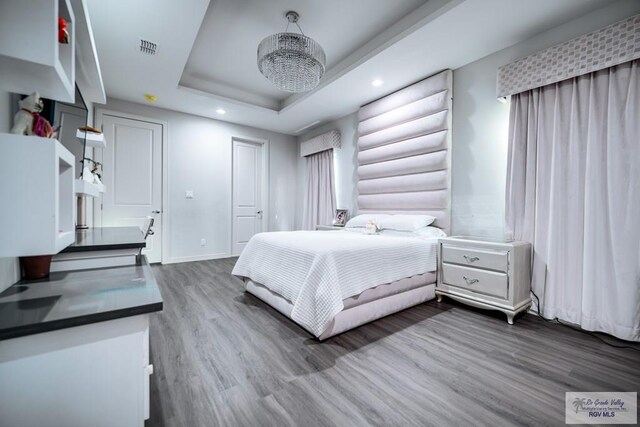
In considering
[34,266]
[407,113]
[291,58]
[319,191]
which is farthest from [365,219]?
[34,266]

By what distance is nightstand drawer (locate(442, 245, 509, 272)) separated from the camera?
7.30 ft

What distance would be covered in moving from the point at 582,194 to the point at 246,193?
4.68 metres

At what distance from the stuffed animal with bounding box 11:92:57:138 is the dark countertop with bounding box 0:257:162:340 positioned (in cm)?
54

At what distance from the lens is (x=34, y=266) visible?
3.65ft

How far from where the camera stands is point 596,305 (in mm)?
2055

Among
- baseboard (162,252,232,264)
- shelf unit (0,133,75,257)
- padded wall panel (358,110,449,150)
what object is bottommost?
baseboard (162,252,232,264)

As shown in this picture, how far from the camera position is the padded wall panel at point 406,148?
305 centimetres

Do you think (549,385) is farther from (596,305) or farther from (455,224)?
(455,224)

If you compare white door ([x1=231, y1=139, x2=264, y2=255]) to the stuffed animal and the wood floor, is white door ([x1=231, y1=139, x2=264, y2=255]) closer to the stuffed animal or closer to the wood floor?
the wood floor

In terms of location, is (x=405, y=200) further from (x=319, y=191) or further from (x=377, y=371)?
(x=377, y=371)

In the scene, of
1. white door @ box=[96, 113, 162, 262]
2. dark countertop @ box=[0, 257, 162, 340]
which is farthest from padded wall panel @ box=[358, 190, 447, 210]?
white door @ box=[96, 113, 162, 262]

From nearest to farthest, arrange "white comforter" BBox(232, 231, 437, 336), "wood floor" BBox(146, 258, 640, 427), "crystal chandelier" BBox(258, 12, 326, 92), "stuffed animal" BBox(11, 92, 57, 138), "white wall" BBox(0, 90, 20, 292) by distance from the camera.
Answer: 1. "stuffed animal" BBox(11, 92, 57, 138)
2. "white wall" BBox(0, 90, 20, 292)
3. "wood floor" BBox(146, 258, 640, 427)
4. "white comforter" BBox(232, 231, 437, 336)
5. "crystal chandelier" BBox(258, 12, 326, 92)

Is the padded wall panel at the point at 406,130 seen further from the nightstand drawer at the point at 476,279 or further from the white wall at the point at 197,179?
the white wall at the point at 197,179

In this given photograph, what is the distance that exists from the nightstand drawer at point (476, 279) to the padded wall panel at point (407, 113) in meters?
1.78
